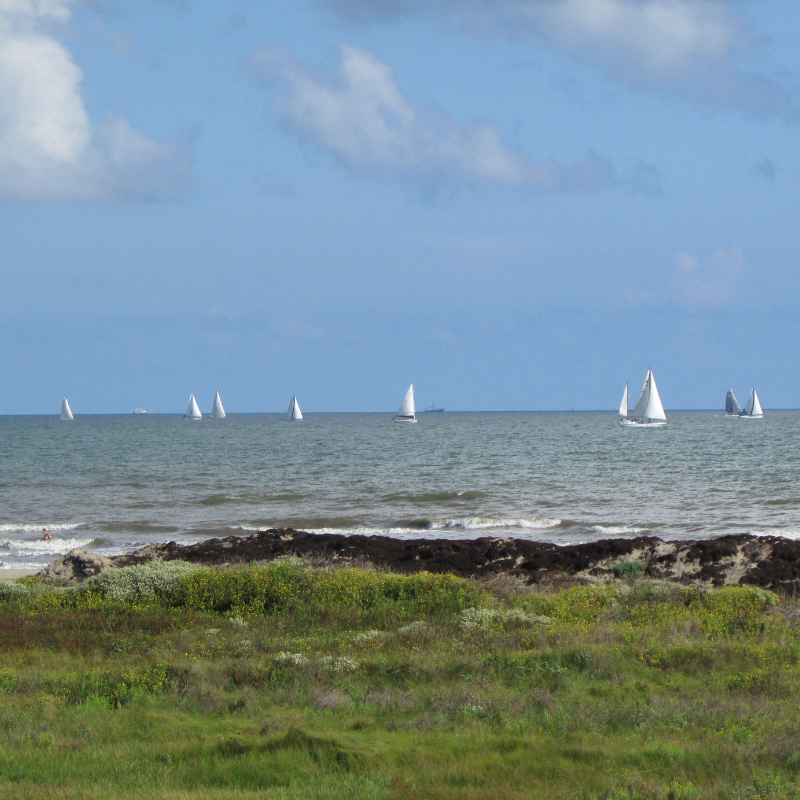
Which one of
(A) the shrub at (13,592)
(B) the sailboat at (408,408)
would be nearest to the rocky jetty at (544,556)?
(A) the shrub at (13,592)

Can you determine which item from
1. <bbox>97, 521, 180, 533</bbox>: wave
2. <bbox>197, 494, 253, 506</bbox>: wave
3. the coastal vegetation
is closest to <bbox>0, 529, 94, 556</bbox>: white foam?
<bbox>97, 521, 180, 533</bbox>: wave

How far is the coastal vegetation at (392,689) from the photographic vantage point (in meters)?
6.52

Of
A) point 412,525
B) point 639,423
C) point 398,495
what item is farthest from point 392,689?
point 639,423

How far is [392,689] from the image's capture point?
360 inches

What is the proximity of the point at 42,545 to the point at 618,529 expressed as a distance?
70.0 ft

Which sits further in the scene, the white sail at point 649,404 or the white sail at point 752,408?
the white sail at point 752,408

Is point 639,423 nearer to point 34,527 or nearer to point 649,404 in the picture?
point 649,404

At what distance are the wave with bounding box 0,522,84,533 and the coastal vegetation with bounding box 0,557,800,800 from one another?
18.8 metres

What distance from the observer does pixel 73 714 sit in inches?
320

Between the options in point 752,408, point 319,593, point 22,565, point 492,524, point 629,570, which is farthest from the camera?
point 752,408

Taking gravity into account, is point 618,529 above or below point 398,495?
below

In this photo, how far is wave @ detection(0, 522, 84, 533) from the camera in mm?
32850

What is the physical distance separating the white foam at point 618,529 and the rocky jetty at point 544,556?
1042cm

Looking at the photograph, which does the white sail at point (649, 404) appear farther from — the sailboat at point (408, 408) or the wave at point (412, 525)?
the wave at point (412, 525)
